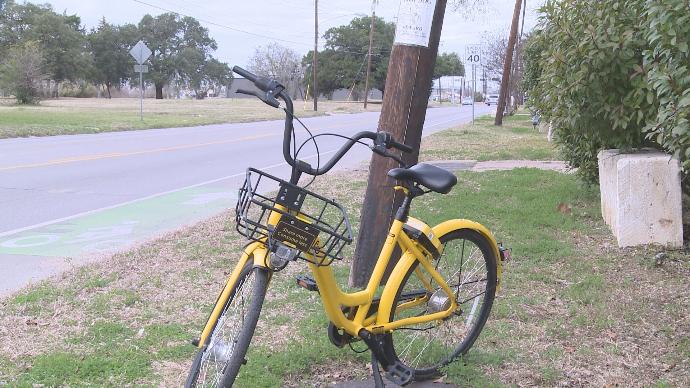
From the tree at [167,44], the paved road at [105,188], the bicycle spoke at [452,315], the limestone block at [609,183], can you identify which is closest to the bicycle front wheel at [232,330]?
the bicycle spoke at [452,315]

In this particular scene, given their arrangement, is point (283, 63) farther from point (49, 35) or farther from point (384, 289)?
point (384, 289)

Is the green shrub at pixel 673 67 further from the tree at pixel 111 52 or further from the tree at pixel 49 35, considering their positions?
the tree at pixel 111 52

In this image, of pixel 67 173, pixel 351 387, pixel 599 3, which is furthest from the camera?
pixel 67 173

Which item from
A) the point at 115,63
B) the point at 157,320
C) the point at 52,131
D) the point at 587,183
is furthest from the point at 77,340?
the point at 115,63

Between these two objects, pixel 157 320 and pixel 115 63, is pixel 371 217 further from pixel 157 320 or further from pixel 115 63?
pixel 115 63

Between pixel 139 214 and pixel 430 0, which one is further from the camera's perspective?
pixel 139 214

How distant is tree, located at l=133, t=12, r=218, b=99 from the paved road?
72.0 m

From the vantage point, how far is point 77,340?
429 cm

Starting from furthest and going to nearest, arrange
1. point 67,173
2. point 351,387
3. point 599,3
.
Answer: point 67,173
point 599,3
point 351,387

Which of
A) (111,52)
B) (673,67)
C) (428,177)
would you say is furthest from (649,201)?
(111,52)

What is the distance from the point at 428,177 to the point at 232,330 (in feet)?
3.95

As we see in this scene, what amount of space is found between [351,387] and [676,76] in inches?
106

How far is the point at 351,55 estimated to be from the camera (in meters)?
83.6

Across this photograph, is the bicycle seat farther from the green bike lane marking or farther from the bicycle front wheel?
the green bike lane marking
